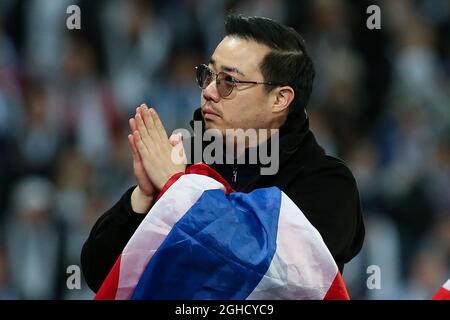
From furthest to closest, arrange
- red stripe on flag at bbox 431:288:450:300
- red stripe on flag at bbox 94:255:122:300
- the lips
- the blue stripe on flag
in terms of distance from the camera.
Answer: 1. the lips
2. red stripe on flag at bbox 431:288:450:300
3. red stripe on flag at bbox 94:255:122:300
4. the blue stripe on flag

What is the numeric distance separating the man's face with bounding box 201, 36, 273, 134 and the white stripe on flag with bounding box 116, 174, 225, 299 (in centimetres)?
41

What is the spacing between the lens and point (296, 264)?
257 centimetres

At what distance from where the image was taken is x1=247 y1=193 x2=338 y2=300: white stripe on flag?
2557 millimetres

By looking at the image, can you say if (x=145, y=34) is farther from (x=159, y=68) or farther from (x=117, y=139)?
(x=117, y=139)

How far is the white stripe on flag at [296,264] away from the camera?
2557 mm

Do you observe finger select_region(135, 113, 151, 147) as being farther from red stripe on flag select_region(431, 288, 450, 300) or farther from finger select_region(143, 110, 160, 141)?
red stripe on flag select_region(431, 288, 450, 300)

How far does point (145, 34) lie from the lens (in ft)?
23.1

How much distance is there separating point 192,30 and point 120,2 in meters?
0.47

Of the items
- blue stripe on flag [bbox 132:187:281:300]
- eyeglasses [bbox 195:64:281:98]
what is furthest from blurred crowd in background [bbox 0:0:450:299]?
blue stripe on flag [bbox 132:187:281:300]

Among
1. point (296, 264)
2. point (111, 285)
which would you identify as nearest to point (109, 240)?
point (111, 285)

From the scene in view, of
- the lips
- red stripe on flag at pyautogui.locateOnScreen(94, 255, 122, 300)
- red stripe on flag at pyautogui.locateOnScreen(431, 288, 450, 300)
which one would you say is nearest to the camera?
red stripe on flag at pyautogui.locateOnScreen(94, 255, 122, 300)

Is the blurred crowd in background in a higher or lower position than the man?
lower

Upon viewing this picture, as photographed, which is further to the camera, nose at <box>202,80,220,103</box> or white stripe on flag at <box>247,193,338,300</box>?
nose at <box>202,80,220,103</box>
